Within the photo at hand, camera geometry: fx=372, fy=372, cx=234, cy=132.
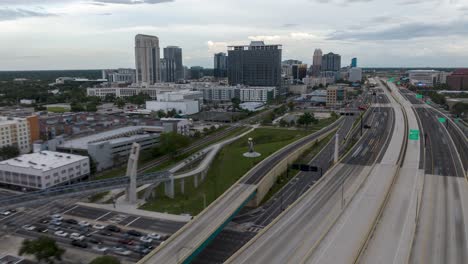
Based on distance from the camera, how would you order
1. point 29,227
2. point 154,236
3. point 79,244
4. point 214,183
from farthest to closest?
point 214,183, point 29,227, point 154,236, point 79,244

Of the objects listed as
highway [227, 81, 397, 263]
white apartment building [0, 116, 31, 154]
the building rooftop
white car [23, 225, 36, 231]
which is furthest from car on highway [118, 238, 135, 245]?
white apartment building [0, 116, 31, 154]

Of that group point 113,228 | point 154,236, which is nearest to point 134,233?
point 154,236

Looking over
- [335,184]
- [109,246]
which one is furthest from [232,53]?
[109,246]

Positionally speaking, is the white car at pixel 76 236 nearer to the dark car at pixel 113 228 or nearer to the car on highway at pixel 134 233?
the dark car at pixel 113 228

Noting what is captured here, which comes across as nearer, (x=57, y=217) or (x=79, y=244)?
(x=79, y=244)

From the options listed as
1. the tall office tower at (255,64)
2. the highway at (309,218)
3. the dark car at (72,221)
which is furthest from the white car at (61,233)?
the tall office tower at (255,64)

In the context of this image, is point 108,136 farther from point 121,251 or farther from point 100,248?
point 121,251

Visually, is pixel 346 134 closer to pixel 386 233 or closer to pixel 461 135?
pixel 461 135
